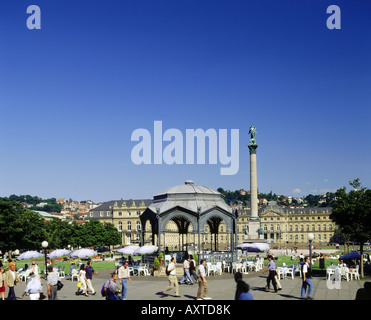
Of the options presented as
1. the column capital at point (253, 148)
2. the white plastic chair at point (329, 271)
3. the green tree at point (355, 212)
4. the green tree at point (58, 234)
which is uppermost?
the column capital at point (253, 148)

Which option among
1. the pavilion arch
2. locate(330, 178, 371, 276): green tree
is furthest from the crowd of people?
locate(330, 178, 371, 276): green tree

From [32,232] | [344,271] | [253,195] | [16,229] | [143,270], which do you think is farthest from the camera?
[253,195]

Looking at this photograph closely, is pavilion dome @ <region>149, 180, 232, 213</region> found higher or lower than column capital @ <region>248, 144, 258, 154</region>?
lower

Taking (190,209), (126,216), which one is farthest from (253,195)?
(126,216)

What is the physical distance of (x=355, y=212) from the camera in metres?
31.4

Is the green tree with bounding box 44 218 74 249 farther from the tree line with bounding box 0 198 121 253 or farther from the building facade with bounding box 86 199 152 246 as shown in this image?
the building facade with bounding box 86 199 152 246

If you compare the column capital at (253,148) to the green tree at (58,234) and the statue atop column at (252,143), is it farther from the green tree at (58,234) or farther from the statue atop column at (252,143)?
the green tree at (58,234)

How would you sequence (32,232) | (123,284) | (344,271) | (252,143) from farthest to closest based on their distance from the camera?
(252,143)
(32,232)
(344,271)
(123,284)

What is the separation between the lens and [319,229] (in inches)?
6388

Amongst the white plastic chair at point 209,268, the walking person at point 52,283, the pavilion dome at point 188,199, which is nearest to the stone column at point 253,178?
the pavilion dome at point 188,199

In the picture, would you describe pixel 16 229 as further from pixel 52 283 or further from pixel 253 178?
pixel 52 283

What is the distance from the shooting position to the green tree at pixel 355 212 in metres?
30.9

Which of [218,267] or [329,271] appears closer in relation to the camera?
[329,271]

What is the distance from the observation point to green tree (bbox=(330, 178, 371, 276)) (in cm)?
3089
